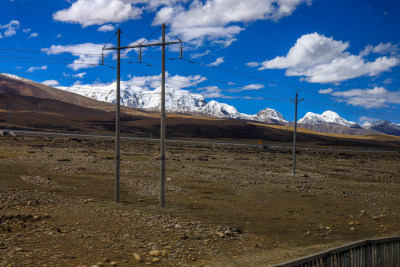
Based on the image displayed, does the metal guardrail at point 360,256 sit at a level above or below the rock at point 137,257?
above

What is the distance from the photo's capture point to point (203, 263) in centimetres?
1109

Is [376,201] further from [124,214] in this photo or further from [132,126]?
[132,126]

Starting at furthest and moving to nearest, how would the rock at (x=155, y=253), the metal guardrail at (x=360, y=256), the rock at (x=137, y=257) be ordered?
the rock at (x=155, y=253), the rock at (x=137, y=257), the metal guardrail at (x=360, y=256)

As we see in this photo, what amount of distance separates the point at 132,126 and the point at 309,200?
539 feet

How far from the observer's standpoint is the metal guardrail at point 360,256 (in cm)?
861

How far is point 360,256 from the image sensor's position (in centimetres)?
948

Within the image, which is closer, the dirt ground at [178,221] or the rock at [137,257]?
the rock at [137,257]

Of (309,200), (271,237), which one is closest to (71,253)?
(271,237)

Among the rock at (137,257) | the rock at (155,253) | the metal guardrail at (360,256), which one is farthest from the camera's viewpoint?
the rock at (155,253)

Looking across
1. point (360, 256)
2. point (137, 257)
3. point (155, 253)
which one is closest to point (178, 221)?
point (155, 253)

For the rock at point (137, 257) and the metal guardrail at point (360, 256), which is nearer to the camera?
the metal guardrail at point (360, 256)

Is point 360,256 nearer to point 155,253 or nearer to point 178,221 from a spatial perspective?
point 155,253

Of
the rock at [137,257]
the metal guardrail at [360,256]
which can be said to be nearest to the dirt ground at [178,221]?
the rock at [137,257]

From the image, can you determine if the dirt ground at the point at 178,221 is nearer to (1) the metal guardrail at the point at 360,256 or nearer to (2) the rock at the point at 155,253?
(2) the rock at the point at 155,253
